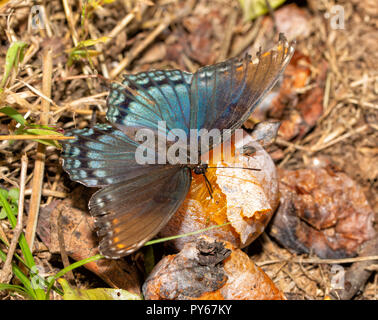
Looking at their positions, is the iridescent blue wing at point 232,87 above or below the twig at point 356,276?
above

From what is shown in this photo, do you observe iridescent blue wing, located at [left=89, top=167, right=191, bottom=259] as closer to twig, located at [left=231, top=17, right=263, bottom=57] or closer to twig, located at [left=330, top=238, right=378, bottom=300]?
twig, located at [left=330, top=238, right=378, bottom=300]

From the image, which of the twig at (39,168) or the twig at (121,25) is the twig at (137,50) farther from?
the twig at (39,168)

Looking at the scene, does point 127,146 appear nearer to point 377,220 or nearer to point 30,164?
point 30,164

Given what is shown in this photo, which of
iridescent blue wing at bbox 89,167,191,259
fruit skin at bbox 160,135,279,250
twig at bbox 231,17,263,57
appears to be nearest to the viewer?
iridescent blue wing at bbox 89,167,191,259

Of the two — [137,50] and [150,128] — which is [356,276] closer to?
[150,128]

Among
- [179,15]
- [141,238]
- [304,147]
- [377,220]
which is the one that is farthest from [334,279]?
[179,15]

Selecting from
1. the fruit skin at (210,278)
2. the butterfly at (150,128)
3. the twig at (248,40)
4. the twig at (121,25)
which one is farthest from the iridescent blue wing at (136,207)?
the twig at (248,40)

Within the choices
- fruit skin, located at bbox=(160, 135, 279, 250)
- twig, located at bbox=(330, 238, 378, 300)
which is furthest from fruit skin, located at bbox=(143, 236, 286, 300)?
twig, located at bbox=(330, 238, 378, 300)
